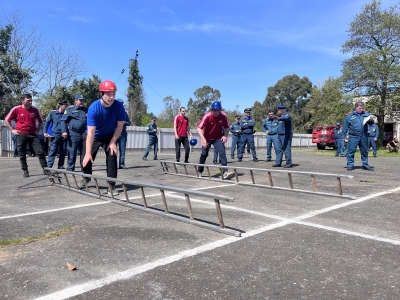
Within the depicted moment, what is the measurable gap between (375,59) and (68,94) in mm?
26611

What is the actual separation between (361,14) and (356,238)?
96.7ft

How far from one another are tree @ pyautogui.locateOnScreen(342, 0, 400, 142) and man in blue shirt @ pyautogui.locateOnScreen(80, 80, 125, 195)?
2549cm

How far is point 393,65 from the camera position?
2559 centimetres

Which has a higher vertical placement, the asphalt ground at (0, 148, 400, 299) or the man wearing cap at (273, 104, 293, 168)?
the man wearing cap at (273, 104, 293, 168)

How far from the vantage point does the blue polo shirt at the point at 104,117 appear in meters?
5.52

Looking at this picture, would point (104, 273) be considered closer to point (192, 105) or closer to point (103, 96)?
point (103, 96)

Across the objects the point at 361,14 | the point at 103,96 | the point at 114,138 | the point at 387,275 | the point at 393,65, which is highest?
the point at 361,14

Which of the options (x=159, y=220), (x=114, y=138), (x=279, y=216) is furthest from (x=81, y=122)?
(x=279, y=216)

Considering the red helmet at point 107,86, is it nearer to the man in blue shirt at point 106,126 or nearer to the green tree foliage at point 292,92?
the man in blue shirt at point 106,126

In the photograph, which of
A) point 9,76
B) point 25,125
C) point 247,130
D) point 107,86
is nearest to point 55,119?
point 25,125

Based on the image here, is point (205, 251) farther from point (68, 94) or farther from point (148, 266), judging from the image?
point (68, 94)

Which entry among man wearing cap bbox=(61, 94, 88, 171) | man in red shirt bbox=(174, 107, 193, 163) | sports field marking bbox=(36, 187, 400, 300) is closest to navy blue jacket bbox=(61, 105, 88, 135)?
man wearing cap bbox=(61, 94, 88, 171)

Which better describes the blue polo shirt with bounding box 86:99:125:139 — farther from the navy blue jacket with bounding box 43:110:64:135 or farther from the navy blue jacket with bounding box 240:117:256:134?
the navy blue jacket with bounding box 240:117:256:134

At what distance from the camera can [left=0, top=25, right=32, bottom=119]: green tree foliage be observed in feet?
87.2
